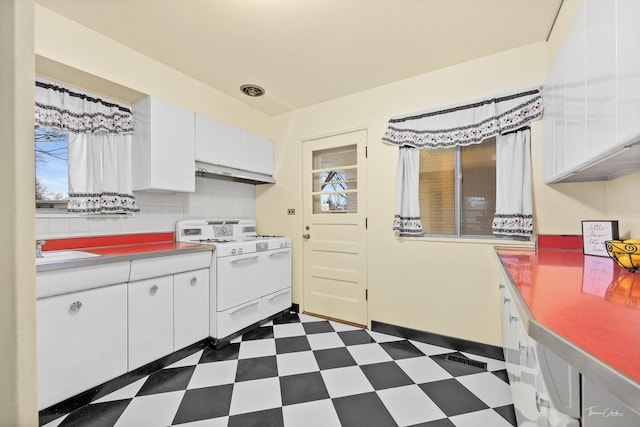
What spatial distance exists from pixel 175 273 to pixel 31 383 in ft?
5.97

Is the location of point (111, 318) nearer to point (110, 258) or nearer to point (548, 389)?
point (110, 258)

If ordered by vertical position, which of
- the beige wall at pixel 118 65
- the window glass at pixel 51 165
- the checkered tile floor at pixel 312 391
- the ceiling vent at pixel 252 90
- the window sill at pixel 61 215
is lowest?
the checkered tile floor at pixel 312 391

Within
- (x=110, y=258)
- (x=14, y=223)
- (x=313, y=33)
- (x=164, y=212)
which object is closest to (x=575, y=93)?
(x=313, y=33)

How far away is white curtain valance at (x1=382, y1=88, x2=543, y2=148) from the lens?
209 centimetres

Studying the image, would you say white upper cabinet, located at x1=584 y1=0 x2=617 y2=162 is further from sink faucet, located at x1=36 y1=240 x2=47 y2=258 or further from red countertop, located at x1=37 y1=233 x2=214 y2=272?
sink faucet, located at x1=36 y1=240 x2=47 y2=258

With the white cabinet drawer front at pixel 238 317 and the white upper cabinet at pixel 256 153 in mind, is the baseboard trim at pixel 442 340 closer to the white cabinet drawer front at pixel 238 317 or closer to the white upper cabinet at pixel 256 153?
the white cabinet drawer front at pixel 238 317

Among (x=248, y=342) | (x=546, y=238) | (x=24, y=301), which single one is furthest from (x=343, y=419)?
(x=546, y=238)

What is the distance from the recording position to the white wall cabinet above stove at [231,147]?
8.79 ft

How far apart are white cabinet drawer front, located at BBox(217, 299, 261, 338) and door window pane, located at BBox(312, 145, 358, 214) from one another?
124 cm

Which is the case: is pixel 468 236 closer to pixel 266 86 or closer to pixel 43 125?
pixel 266 86

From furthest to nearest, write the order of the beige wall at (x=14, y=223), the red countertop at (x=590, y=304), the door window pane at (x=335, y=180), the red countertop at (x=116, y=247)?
the door window pane at (x=335, y=180) → the red countertop at (x=116, y=247) → the red countertop at (x=590, y=304) → the beige wall at (x=14, y=223)

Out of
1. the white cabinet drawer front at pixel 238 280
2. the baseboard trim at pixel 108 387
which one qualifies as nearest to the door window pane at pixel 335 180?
the white cabinet drawer front at pixel 238 280

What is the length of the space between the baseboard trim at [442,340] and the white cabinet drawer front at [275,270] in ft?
3.47

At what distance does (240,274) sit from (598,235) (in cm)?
259
